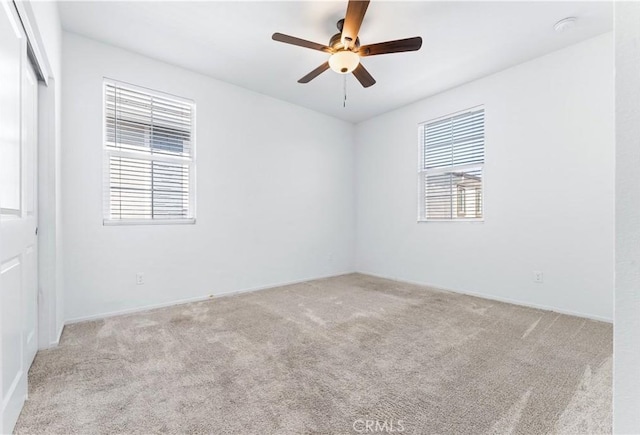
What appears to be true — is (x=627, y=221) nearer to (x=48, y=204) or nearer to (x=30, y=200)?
(x=30, y=200)

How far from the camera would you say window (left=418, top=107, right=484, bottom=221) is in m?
3.70

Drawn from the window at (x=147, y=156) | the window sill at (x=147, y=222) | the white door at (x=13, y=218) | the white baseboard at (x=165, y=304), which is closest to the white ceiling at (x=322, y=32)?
the window at (x=147, y=156)

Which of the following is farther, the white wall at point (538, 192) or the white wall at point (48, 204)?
the white wall at point (538, 192)

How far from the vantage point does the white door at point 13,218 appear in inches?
47.6

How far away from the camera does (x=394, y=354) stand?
2.08 meters

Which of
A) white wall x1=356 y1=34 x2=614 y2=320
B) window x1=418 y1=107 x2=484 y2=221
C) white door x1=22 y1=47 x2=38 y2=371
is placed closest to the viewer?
white door x1=22 y1=47 x2=38 y2=371

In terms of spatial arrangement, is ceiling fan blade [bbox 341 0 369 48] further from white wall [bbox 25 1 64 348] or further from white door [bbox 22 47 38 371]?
white wall [bbox 25 1 64 348]

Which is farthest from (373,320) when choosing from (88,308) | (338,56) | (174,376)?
(88,308)

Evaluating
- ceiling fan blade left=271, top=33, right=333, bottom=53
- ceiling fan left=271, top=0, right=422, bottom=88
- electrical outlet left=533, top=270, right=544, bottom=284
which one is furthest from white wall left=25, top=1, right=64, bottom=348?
electrical outlet left=533, top=270, right=544, bottom=284

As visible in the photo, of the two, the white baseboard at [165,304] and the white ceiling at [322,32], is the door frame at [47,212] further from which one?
the white ceiling at [322,32]

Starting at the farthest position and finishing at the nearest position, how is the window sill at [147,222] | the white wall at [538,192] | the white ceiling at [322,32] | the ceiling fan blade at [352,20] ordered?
the window sill at [147,222] < the white wall at [538,192] < the white ceiling at [322,32] < the ceiling fan blade at [352,20]

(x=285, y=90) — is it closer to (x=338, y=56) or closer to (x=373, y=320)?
(x=338, y=56)
